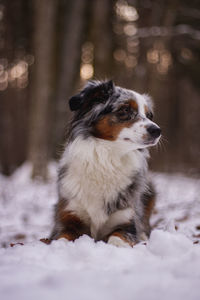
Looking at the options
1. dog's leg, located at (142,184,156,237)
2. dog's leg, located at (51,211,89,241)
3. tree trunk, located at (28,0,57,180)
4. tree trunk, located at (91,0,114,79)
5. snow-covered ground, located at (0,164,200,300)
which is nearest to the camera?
snow-covered ground, located at (0,164,200,300)

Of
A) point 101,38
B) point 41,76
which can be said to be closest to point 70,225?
point 41,76

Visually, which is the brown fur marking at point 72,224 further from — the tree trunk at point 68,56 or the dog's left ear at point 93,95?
the tree trunk at point 68,56

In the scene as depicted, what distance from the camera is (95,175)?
3762 millimetres

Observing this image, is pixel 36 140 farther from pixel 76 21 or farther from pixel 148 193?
pixel 148 193

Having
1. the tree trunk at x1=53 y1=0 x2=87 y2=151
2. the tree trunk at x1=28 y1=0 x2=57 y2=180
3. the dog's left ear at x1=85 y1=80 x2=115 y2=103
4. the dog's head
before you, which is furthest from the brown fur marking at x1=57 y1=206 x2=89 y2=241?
the tree trunk at x1=53 y1=0 x2=87 y2=151

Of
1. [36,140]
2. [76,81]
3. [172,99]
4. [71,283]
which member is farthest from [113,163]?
[172,99]

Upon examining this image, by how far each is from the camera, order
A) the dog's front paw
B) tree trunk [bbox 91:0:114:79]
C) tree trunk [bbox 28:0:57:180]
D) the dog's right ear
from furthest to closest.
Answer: tree trunk [bbox 91:0:114:79], tree trunk [bbox 28:0:57:180], the dog's right ear, the dog's front paw

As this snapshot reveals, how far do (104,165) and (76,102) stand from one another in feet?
2.87

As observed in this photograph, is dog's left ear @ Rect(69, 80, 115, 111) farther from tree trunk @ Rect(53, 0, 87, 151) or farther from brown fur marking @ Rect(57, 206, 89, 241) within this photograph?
tree trunk @ Rect(53, 0, 87, 151)

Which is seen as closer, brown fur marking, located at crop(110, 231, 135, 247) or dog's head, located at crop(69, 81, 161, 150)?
brown fur marking, located at crop(110, 231, 135, 247)

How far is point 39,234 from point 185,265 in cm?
336

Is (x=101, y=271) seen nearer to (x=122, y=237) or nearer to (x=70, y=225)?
(x=122, y=237)

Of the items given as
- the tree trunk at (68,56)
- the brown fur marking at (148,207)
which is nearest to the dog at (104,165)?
the brown fur marking at (148,207)

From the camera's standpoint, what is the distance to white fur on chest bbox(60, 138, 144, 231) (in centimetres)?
364
